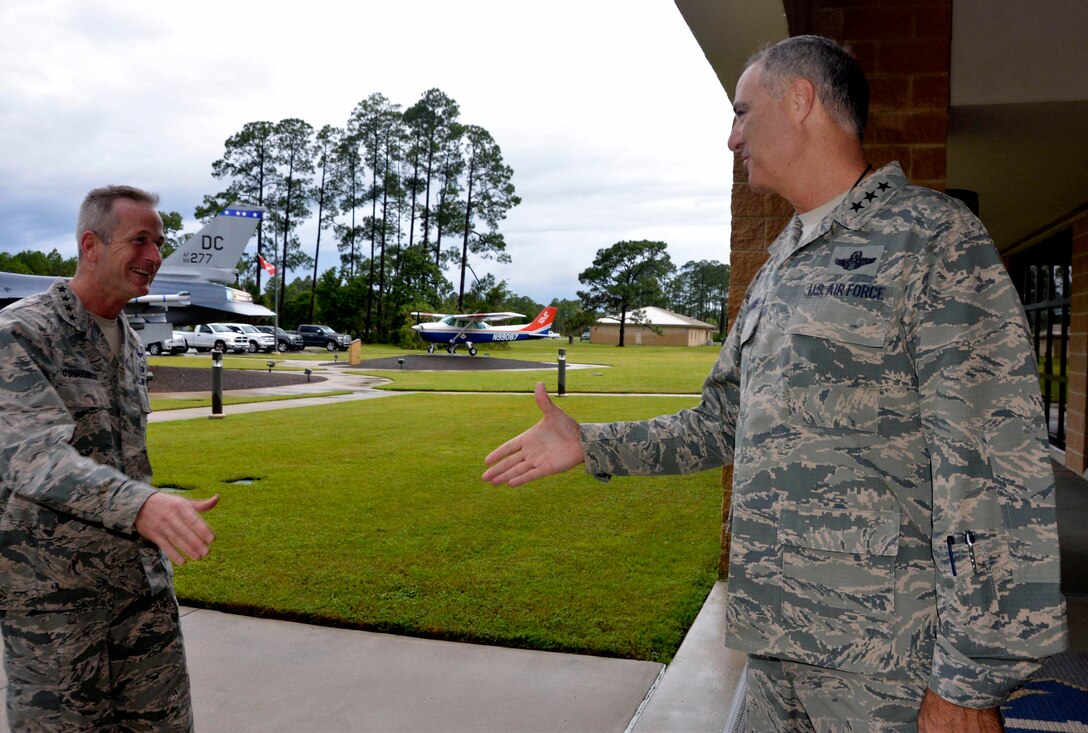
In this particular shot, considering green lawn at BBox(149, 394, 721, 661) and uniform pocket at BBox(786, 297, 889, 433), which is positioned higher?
uniform pocket at BBox(786, 297, 889, 433)

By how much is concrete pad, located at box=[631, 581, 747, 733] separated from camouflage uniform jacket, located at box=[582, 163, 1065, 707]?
1.38 m

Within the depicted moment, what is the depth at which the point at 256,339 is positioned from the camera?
41.2 metres

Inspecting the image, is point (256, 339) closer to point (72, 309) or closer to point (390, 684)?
point (390, 684)

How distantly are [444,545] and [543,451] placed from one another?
3.75m

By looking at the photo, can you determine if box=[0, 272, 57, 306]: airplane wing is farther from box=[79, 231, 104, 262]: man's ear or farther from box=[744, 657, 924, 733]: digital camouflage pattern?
box=[744, 657, 924, 733]: digital camouflage pattern

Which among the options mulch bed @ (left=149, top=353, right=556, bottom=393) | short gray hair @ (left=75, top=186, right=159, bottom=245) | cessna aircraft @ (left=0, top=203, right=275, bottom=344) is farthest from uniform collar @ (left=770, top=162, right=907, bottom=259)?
cessna aircraft @ (left=0, top=203, right=275, bottom=344)

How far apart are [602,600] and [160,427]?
349 inches

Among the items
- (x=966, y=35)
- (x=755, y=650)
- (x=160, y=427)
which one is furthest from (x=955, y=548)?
(x=160, y=427)

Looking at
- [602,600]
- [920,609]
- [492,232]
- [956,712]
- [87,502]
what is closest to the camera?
[956,712]

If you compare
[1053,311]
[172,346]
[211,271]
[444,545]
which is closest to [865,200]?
[444,545]

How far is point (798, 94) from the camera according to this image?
1674 millimetres

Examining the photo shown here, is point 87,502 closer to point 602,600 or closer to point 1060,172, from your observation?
point 602,600

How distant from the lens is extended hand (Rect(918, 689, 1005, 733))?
52.0 inches

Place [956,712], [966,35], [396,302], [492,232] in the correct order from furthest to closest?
[492,232] → [396,302] → [966,35] → [956,712]
